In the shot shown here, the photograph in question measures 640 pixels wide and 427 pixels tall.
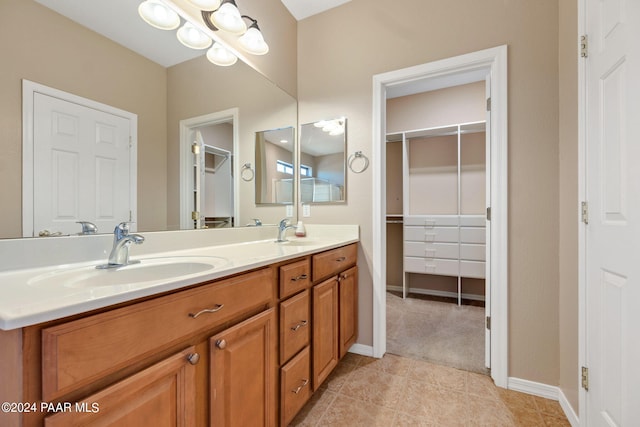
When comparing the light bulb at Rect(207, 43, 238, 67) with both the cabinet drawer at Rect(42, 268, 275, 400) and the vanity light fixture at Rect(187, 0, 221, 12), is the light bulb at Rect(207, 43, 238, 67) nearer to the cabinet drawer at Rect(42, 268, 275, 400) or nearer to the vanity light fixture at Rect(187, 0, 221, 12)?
the vanity light fixture at Rect(187, 0, 221, 12)

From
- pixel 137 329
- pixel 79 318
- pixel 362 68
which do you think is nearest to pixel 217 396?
pixel 137 329

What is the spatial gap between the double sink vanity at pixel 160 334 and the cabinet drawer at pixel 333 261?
0.6 inches

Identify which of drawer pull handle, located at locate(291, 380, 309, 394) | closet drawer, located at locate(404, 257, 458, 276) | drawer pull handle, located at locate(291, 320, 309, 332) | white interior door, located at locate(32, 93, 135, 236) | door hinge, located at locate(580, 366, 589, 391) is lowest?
drawer pull handle, located at locate(291, 380, 309, 394)

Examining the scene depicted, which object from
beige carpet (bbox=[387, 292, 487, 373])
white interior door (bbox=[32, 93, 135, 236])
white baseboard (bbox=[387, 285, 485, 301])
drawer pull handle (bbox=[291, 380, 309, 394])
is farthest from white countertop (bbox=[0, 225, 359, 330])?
white baseboard (bbox=[387, 285, 485, 301])

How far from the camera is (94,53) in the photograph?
1.04 m

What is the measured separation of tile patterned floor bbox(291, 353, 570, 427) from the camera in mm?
1354

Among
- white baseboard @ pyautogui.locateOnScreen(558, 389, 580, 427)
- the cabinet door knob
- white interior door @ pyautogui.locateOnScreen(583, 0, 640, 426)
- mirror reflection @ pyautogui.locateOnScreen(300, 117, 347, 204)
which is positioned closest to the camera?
the cabinet door knob

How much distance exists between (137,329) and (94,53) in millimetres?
1069

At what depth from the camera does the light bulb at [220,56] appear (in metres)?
1.52

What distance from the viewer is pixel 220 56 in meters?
1.56

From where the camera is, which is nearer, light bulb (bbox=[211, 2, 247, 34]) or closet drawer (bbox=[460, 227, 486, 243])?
light bulb (bbox=[211, 2, 247, 34])

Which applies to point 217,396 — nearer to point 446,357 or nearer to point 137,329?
point 137,329

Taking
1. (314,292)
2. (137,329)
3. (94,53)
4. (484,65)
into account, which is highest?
(484,65)

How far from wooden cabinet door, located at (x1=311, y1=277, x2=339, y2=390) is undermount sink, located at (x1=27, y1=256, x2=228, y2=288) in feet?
2.02
